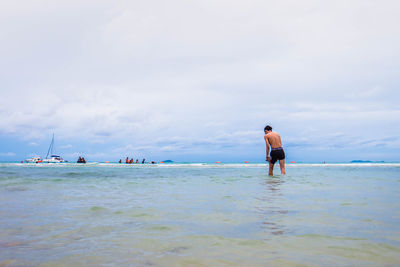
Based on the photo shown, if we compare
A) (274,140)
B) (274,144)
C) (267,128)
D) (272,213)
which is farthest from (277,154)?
(272,213)

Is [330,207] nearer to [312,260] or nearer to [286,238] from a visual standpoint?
[286,238]

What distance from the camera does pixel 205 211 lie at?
495 cm

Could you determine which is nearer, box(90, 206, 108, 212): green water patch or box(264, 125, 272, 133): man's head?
box(90, 206, 108, 212): green water patch

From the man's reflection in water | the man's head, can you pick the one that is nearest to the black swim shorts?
the man's head

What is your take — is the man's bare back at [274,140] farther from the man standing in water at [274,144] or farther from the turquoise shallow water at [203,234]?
the turquoise shallow water at [203,234]

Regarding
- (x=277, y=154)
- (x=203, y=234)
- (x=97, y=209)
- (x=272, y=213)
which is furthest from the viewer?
(x=277, y=154)

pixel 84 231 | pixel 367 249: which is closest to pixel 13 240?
pixel 84 231

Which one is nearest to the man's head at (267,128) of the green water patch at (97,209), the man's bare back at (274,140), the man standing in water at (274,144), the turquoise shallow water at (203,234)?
the man standing in water at (274,144)

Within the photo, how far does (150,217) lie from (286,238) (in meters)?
2.22

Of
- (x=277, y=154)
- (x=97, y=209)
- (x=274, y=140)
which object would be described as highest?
(x=274, y=140)

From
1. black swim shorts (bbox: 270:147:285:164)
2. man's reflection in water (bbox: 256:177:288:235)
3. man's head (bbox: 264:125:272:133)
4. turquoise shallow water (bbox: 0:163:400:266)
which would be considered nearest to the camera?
turquoise shallow water (bbox: 0:163:400:266)

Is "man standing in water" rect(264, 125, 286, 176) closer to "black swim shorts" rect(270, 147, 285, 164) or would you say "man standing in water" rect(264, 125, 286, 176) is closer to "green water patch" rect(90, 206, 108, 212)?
"black swim shorts" rect(270, 147, 285, 164)

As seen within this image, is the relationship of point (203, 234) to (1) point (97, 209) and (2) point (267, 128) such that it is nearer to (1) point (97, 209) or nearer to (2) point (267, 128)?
(1) point (97, 209)

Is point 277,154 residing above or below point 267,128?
below
